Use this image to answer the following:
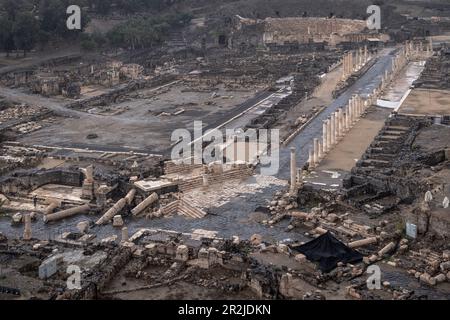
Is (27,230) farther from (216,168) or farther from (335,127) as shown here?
(335,127)

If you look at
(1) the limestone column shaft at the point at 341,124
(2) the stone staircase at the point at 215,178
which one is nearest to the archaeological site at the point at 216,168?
(2) the stone staircase at the point at 215,178

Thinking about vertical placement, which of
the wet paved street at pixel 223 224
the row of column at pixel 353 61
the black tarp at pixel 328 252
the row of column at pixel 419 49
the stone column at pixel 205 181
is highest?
the row of column at pixel 419 49

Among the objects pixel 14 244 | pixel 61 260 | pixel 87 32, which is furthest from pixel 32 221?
pixel 87 32

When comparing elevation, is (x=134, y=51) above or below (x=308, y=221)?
above

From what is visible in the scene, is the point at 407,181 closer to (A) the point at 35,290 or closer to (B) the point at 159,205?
(B) the point at 159,205

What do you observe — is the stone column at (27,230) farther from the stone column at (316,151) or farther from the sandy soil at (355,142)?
the stone column at (316,151)

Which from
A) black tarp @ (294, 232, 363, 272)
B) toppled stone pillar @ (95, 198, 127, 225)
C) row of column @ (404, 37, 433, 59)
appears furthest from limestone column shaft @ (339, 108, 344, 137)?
row of column @ (404, 37, 433, 59)
